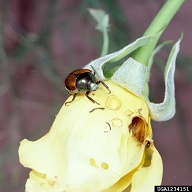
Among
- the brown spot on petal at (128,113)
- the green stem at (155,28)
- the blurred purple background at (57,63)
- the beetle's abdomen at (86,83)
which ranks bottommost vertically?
the brown spot on petal at (128,113)

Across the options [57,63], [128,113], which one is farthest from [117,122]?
[57,63]

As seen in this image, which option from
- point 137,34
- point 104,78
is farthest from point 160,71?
point 104,78

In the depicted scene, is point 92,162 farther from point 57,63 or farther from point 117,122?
point 57,63

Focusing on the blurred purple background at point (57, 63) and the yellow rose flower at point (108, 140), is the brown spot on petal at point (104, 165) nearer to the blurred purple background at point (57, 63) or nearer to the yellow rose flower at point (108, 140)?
the yellow rose flower at point (108, 140)

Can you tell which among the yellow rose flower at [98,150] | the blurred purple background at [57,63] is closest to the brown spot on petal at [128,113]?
the yellow rose flower at [98,150]

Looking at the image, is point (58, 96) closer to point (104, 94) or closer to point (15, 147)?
point (15, 147)

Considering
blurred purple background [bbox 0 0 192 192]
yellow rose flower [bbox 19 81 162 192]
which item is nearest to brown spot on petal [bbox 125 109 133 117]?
yellow rose flower [bbox 19 81 162 192]

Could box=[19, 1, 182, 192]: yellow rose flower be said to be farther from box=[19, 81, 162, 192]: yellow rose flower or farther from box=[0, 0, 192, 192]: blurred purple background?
box=[0, 0, 192, 192]: blurred purple background
